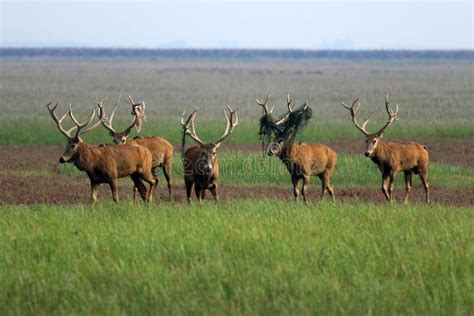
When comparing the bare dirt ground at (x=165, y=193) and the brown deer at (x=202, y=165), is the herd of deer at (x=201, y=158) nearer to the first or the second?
the brown deer at (x=202, y=165)

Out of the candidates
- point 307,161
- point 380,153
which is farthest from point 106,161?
point 380,153

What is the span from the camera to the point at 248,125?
121ft

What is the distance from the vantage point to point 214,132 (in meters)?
33.4

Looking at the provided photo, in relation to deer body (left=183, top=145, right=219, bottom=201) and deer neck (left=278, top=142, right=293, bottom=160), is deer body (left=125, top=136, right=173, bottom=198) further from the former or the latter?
deer neck (left=278, top=142, right=293, bottom=160)

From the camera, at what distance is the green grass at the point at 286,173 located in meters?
24.1

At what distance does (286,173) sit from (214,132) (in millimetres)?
8951

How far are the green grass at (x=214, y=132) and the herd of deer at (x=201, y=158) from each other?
10358mm

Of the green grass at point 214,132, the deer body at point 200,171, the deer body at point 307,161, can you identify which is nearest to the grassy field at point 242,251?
the deer body at point 200,171

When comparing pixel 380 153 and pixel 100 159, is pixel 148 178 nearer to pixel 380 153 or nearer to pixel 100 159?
pixel 100 159

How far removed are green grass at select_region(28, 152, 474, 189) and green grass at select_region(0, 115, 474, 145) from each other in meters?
6.08

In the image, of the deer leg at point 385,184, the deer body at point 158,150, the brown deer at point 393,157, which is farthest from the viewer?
the deer body at point 158,150

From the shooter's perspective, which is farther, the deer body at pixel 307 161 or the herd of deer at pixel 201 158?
the deer body at pixel 307 161

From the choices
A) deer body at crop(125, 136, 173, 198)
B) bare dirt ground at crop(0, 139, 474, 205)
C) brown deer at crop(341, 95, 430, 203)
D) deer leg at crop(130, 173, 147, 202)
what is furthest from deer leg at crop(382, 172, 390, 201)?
deer leg at crop(130, 173, 147, 202)

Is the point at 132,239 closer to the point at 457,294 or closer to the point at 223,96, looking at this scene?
the point at 457,294
